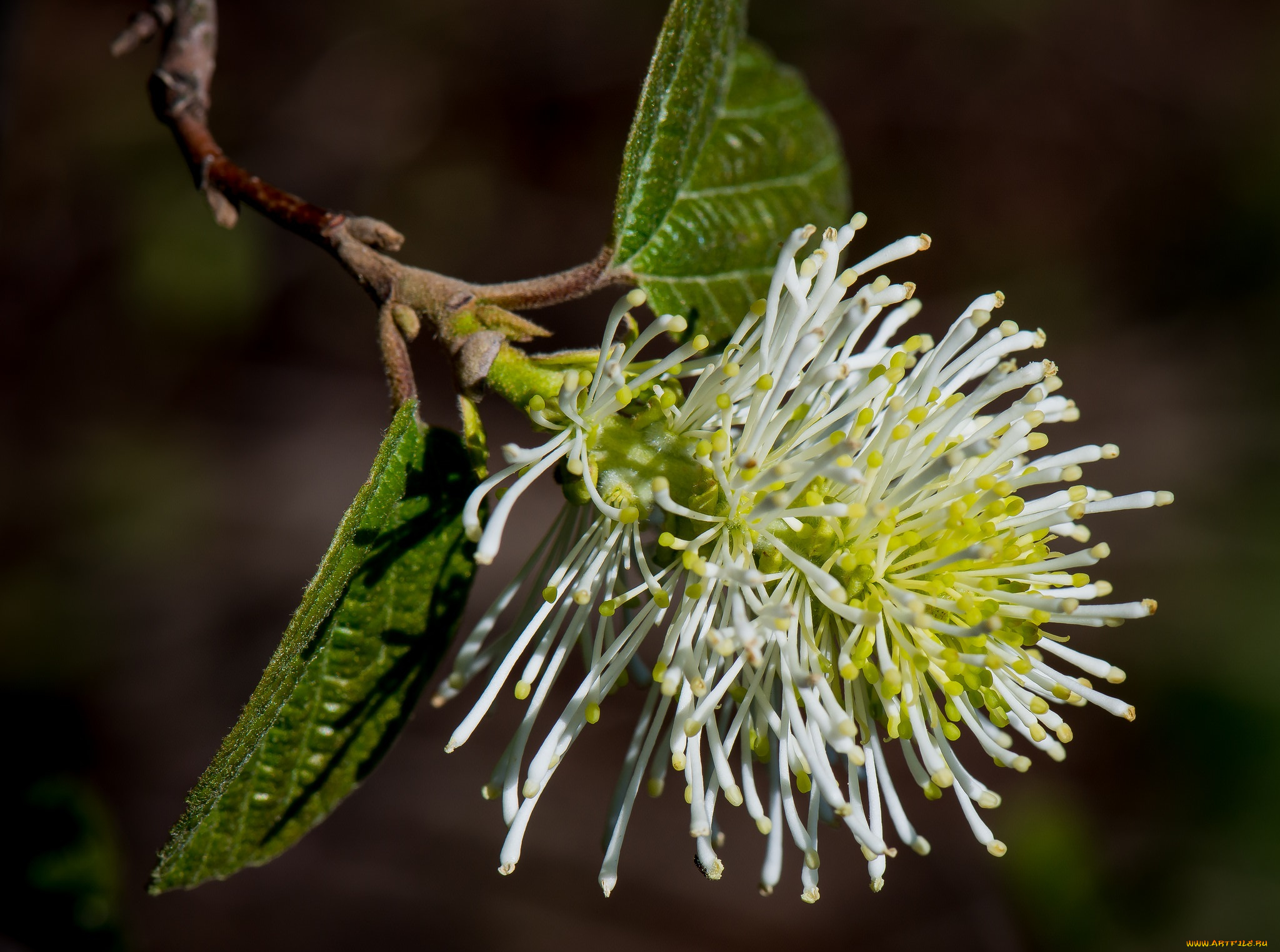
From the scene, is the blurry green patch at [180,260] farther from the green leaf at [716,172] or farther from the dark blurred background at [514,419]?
the green leaf at [716,172]

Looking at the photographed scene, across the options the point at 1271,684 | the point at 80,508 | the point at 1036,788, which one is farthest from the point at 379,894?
→ the point at 1271,684

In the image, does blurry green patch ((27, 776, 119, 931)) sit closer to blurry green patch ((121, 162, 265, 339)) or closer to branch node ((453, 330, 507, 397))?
branch node ((453, 330, 507, 397))

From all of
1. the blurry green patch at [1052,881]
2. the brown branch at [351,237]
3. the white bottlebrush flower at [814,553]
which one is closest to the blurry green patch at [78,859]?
the white bottlebrush flower at [814,553]

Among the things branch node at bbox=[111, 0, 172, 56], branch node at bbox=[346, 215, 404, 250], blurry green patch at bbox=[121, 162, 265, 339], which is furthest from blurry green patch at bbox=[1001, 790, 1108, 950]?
blurry green patch at bbox=[121, 162, 265, 339]

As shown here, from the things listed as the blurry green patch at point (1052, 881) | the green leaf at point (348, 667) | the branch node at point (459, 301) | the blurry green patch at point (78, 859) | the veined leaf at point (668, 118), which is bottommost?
the blurry green patch at point (1052, 881)

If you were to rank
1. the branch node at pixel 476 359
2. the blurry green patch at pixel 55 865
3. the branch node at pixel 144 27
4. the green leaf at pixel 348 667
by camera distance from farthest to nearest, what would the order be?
the blurry green patch at pixel 55 865
the branch node at pixel 144 27
the branch node at pixel 476 359
the green leaf at pixel 348 667
